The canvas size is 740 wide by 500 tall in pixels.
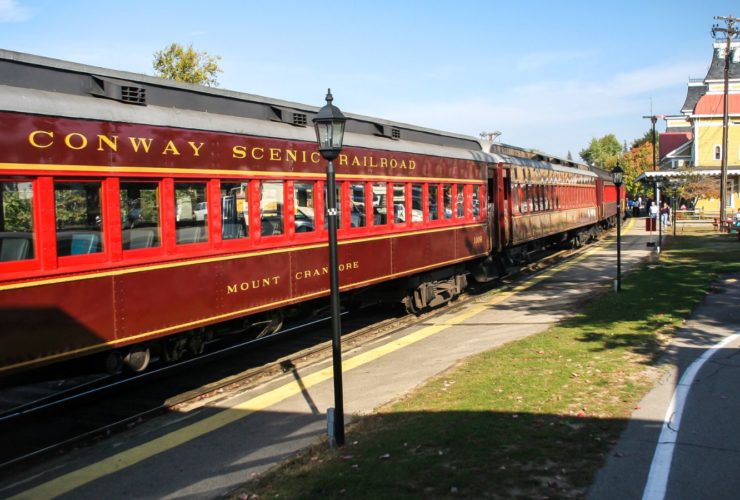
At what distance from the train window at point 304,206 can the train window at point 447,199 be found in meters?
4.40

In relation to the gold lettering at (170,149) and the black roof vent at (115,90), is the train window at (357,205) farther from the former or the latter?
the black roof vent at (115,90)

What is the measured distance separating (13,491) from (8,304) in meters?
1.61

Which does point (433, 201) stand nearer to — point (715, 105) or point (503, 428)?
point (503, 428)

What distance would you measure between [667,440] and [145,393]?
233 inches

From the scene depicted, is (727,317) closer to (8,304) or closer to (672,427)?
(672,427)

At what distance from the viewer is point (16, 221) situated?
5.35 m

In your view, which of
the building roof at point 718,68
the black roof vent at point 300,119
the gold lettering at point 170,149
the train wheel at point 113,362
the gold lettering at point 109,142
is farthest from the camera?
the building roof at point 718,68

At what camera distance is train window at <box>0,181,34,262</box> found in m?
5.25

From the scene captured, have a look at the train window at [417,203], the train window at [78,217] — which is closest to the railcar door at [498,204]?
the train window at [417,203]

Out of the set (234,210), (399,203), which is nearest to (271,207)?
(234,210)

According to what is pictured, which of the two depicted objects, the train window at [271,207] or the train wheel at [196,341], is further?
the train window at [271,207]

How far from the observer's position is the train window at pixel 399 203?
10753 millimetres

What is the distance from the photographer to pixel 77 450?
6.32 meters

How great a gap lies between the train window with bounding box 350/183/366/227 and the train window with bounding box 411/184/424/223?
163 centimetres
